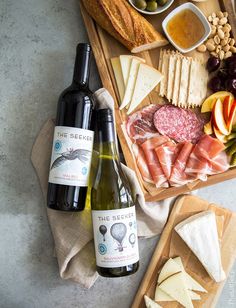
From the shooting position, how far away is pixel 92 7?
4.56 ft

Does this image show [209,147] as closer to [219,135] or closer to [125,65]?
[219,135]

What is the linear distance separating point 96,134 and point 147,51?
36 centimetres

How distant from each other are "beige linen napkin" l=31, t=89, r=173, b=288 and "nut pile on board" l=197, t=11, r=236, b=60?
1.33 feet

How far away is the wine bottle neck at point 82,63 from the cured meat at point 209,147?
0.46 meters

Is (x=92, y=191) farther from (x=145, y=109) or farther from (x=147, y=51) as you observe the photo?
(x=147, y=51)

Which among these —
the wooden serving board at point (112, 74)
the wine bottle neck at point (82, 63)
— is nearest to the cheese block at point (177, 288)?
the wooden serving board at point (112, 74)

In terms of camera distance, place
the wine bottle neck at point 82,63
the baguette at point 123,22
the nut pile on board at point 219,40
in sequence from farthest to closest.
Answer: the nut pile on board at point 219,40, the baguette at point 123,22, the wine bottle neck at point 82,63

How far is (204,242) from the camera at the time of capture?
147 cm

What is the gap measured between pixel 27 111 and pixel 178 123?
53 centimetres

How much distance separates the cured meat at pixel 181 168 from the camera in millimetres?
1425

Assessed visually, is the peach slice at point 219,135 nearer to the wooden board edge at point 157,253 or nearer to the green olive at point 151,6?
the wooden board edge at point 157,253

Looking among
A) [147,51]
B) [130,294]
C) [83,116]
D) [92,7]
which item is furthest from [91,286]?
[92,7]

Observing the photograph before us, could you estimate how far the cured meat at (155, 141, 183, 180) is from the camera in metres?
1.43

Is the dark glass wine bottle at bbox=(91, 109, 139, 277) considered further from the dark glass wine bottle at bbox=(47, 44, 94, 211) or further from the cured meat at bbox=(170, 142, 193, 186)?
the cured meat at bbox=(170, 142, 193, 186)
